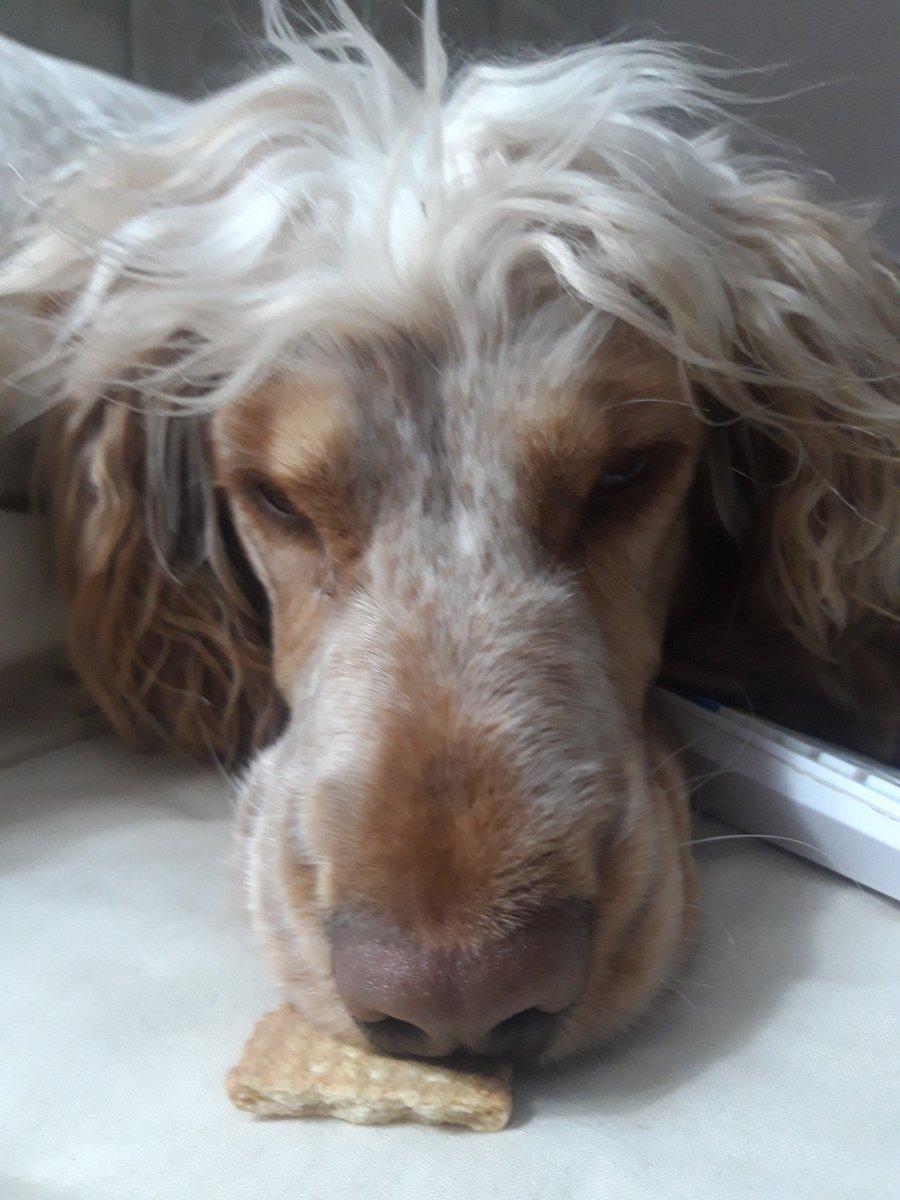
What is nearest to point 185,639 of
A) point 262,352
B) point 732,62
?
point 262,352

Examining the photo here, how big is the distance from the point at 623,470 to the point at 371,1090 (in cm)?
63

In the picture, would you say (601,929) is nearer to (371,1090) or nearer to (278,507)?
(371,1090)

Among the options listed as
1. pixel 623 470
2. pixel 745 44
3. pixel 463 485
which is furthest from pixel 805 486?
pixel 745 44

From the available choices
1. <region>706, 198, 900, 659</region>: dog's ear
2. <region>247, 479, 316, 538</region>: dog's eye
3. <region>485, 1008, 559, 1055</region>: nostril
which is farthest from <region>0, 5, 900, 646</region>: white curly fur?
<region>485, 1008, 559, 1055</region>: nostril

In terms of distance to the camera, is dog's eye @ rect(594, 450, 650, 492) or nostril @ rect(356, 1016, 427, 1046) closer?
nostril @ rect(356, 1016, 427, 1046)

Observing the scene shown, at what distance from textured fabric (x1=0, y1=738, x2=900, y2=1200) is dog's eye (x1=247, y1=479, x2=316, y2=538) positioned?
0.34m

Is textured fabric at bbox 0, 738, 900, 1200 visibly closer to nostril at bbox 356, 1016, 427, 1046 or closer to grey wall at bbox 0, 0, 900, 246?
nostril at bbox 356, 1016, 427, 1046

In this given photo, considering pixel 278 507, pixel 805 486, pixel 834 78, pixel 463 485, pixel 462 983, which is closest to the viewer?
pixel 462 983

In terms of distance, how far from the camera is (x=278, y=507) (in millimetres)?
1189

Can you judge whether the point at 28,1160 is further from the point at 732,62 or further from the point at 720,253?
the point at 732,62

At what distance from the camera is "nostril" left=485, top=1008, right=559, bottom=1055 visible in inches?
30.9

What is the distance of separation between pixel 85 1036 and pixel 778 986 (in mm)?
555

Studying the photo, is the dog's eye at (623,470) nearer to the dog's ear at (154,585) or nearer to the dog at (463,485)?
the dog at (463,485)

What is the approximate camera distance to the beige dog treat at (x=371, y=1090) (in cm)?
77
